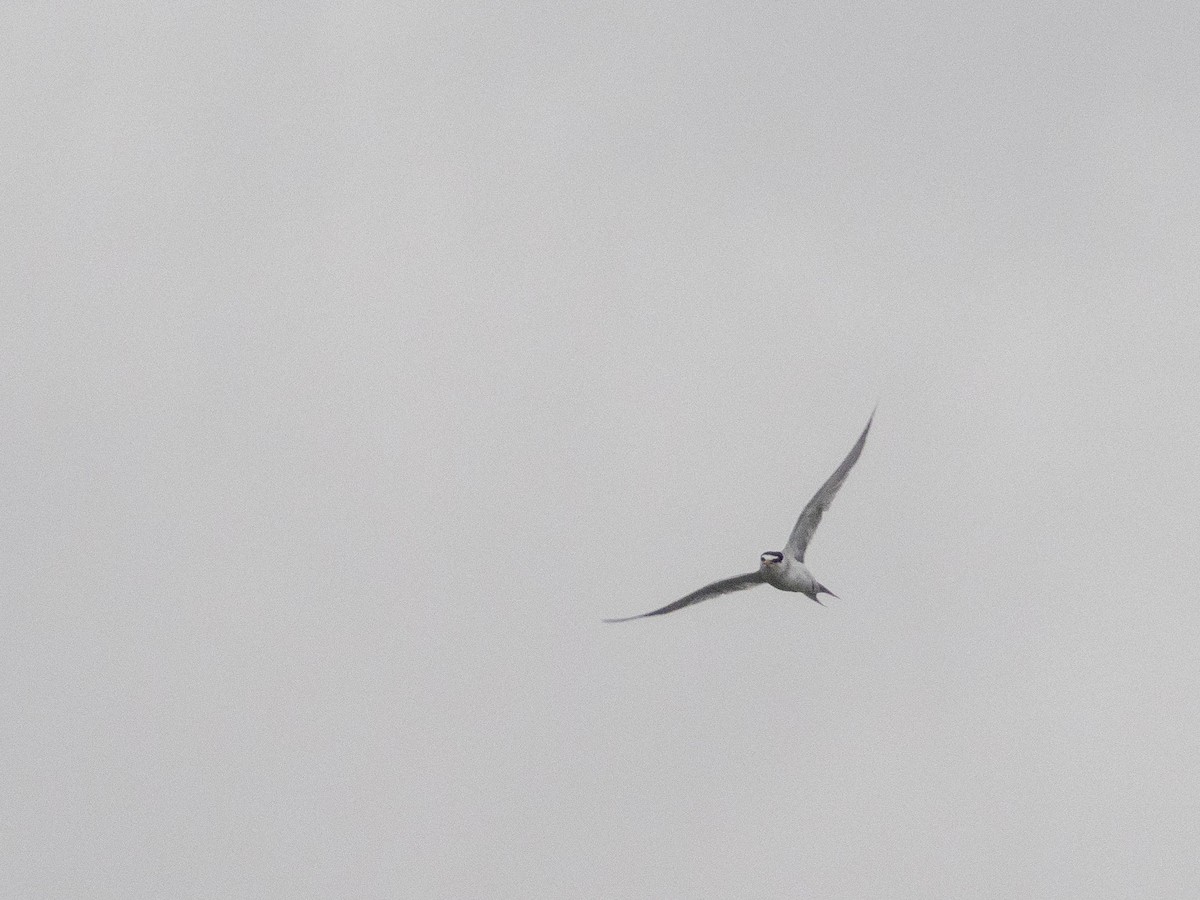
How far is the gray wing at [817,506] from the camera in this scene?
77106 millimetres

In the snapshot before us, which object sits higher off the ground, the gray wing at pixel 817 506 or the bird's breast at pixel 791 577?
the gray wing at pixel 817 506

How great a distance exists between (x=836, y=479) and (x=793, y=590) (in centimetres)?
453

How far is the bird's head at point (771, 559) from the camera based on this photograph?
77250 millimetres

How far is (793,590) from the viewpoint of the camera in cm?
7906

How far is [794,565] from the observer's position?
7812 centimetres

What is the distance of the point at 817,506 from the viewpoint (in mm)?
78188

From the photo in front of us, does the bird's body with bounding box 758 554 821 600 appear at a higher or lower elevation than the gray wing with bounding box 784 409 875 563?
lower

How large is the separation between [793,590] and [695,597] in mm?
3620

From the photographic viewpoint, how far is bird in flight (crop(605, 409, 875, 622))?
77.4 metres

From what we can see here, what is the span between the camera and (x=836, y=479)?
77.8m

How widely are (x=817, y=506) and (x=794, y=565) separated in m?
2.30

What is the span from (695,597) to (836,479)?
22.1ft

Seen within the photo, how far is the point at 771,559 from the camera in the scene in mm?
77375

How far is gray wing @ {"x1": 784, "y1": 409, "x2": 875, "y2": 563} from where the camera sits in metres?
77.1
